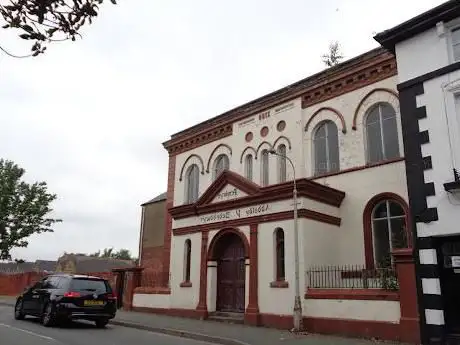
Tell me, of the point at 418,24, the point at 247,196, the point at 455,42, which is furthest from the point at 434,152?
the point at 247,196

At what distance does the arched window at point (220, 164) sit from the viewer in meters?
22.0

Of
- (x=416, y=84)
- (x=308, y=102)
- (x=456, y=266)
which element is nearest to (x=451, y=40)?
(x=416, y=84)

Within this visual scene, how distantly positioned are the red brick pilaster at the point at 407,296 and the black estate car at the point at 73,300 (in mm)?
8866

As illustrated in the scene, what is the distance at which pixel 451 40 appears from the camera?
1187 cm

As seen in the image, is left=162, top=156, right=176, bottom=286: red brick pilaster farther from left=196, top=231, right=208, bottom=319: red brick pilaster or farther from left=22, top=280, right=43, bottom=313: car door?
left=22, top=280, right=43, bottom=313: car door

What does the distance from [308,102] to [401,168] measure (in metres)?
5.06

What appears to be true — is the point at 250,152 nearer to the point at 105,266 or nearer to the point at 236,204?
the point at 236,204

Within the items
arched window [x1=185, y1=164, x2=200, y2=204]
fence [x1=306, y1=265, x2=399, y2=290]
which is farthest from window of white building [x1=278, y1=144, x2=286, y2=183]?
arched window [x1=185, y1=164, x2=200, y2=204]

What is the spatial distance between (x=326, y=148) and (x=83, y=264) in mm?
45924

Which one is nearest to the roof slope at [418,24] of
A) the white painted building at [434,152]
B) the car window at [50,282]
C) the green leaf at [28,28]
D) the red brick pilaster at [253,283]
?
the white painted building at [434,152]

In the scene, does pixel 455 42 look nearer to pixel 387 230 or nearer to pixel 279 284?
pixel 387 230

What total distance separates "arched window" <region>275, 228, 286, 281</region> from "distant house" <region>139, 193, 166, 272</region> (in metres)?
14.6

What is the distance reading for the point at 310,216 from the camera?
1512 cm

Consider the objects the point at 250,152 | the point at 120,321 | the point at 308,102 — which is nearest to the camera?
the point at 120,321
